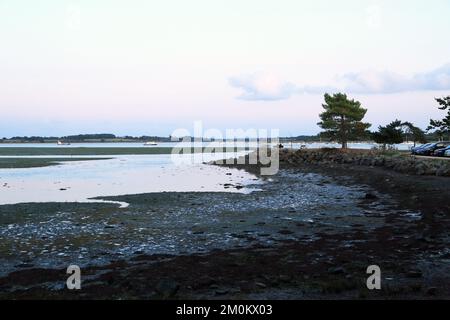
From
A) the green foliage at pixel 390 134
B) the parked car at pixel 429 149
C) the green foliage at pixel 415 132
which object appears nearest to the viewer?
the parked car at pixel 429 149

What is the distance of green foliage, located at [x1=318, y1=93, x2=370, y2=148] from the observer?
225 ft

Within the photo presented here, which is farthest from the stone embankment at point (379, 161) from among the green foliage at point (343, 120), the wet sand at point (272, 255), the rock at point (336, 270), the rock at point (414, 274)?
the rock at point (336, 270)

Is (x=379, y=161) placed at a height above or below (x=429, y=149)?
below

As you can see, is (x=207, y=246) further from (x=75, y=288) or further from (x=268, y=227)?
(x=75, y=288)

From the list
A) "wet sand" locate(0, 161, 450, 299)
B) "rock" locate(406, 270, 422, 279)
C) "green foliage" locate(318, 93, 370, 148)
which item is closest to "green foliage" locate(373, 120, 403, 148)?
"green foliage" locate(318, 93, 370, 148)

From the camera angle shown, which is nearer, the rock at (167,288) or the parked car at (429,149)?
the rock at (167,288)

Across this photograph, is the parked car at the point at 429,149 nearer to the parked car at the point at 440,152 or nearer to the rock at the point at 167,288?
the parked car at the point at 440,152

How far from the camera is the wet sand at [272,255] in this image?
29.0 ft

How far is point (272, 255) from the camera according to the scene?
11.8 m

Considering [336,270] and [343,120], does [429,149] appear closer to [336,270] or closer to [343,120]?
[343,120]

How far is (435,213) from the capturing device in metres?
17.5

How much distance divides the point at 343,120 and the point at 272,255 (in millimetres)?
60544

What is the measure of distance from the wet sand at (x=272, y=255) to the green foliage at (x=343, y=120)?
46.6 m

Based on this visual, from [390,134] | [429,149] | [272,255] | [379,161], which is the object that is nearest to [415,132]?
[390,134]
